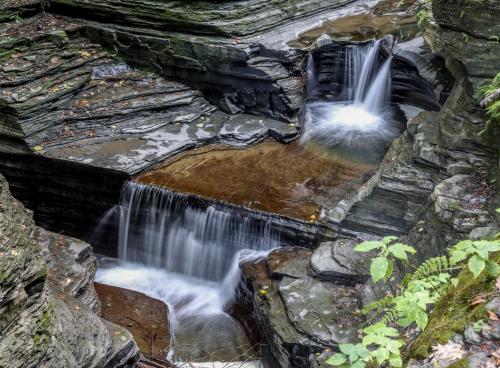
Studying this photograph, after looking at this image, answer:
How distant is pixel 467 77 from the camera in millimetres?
7605

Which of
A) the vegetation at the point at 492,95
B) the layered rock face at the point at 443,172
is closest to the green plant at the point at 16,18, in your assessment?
the layered rock face at the point at 443,172

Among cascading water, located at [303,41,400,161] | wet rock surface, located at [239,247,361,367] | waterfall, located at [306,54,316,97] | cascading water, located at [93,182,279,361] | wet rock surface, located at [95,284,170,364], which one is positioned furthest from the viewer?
waterfall, located at [306,54,316,97]

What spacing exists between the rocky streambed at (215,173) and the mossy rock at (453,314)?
310cm

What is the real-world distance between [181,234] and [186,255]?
0.40 m

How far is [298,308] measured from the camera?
7.31 metres

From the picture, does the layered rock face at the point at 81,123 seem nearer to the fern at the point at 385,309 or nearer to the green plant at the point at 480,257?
the fern at the point at 385,309

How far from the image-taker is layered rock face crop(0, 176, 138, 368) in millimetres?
4492

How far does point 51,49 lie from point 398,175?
8200 millimetres

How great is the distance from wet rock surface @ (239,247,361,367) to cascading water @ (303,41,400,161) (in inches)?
157

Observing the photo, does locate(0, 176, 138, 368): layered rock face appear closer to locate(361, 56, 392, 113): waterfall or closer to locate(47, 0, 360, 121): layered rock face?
locate(47, 0, 360, 121): layered rock face

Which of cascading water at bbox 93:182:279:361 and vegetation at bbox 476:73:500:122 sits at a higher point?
vegetation at bbox 476:73:500:122

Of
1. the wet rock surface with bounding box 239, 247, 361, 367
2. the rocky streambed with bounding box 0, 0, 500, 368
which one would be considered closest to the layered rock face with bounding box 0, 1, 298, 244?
the rocky streambed with bounding box 0, 0, 500, 368

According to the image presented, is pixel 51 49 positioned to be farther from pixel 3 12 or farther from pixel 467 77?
pixel 467 77

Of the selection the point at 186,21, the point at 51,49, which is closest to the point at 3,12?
the point at 51,49
